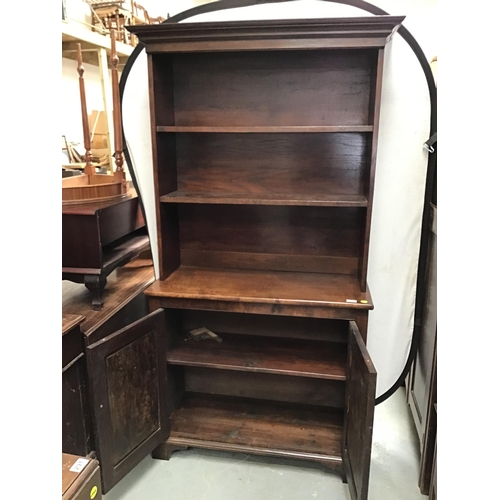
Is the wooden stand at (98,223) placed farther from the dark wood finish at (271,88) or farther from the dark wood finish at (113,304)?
the dark wood finish at (271,88)

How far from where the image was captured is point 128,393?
154cm

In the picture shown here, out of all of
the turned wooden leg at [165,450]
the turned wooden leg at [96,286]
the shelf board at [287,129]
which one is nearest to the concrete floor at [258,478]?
the turned wooden leg at [165,450]

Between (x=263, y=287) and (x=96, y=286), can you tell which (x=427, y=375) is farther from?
(x=96, y=286)

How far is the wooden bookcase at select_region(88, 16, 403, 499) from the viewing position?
1.54 meters

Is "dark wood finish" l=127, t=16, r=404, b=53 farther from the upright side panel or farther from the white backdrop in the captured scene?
the white backdrop

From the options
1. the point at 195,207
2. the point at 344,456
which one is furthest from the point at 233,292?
the point at 344,456

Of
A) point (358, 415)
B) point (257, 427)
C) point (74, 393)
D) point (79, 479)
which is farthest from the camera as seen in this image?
point (257, 427)

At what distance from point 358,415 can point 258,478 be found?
62 centimetres

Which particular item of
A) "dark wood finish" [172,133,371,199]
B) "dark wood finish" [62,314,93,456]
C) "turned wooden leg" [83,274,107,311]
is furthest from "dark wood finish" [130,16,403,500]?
"dark wood finish" [62,314,93,456]

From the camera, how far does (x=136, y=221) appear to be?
198 centimetres

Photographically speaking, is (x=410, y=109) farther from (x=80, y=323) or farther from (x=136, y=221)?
(x=80, y=323)

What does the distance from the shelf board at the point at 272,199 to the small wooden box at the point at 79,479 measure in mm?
978

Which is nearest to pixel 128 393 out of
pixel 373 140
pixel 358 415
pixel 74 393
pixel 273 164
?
pixel 74 393

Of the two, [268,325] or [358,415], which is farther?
[268,325]
